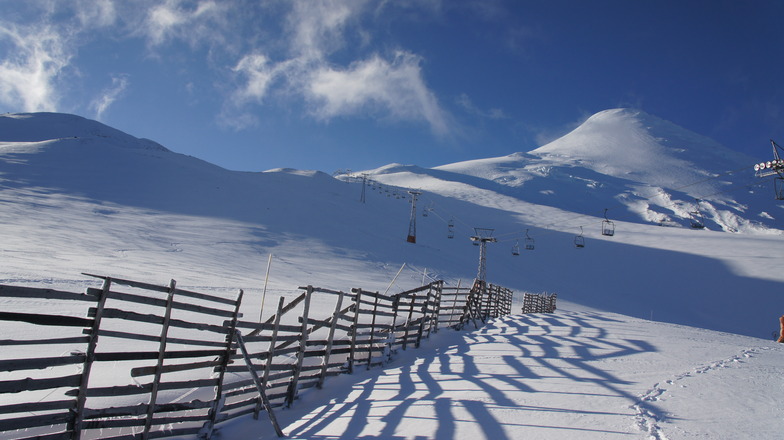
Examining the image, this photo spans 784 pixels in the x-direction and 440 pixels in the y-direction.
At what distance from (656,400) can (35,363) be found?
7.45 m

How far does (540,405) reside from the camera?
5.95 meters

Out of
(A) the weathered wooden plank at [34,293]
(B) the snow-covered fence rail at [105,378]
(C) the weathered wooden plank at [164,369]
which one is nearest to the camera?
(A) the weathered wooden plank at [34,293]

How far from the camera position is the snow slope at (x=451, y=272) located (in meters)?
6.00

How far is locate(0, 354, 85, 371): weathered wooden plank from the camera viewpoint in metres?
4.12

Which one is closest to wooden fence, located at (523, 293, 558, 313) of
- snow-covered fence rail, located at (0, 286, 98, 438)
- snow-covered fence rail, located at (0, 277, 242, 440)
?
snow-covered fence rail, located at (0, 277, 242, 440)

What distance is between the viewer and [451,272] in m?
40.1

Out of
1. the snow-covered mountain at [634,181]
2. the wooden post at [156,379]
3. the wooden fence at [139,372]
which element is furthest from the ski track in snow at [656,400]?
the snow-covered mountain at [634,181]

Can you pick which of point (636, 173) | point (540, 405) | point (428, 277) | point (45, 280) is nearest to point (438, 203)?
point (428, 277)

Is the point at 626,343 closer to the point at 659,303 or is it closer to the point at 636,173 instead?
the point at 659,303

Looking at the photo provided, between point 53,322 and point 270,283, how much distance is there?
1919 cm

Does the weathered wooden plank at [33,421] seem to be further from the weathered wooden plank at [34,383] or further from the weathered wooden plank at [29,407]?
the weathered wooden plank at [34,383]

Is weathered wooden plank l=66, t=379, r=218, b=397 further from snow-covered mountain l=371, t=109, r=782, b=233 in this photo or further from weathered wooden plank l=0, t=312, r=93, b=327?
snow-covered mountain l=371, t=109, r=782, b=233

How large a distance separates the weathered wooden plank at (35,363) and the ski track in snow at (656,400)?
614 cm

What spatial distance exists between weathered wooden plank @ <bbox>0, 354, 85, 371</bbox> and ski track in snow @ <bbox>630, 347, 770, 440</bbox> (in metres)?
6.14
